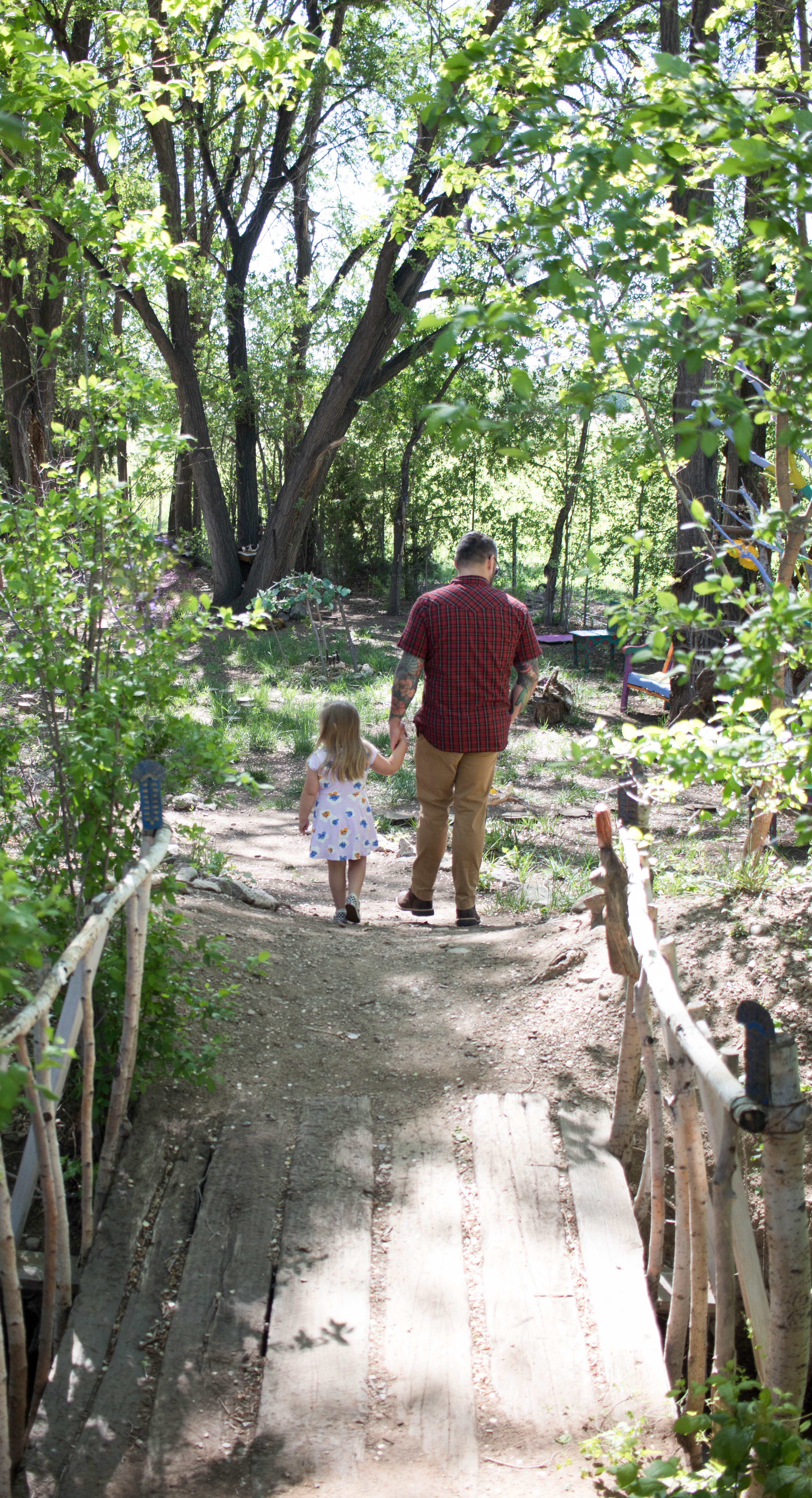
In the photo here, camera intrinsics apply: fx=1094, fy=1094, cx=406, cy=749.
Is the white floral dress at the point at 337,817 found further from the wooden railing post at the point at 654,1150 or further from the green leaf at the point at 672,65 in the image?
the green leaf at the point at 672,65

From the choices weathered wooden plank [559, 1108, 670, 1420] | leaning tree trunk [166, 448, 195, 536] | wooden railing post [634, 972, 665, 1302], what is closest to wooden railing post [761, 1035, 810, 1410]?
weathered wooden plank [559, 1108, 670, 1420]

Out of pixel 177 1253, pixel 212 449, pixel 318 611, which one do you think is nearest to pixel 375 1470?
pixel 177 1253

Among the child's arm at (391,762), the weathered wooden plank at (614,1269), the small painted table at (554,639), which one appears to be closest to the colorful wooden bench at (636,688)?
the small painted table at (554,639)

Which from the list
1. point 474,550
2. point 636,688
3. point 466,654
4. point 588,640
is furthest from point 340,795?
point 588,640

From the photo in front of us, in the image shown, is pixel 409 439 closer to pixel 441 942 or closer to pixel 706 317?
pixel 441 942

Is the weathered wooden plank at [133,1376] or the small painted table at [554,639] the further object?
the small painted table at [554,639]

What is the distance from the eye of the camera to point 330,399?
47.9ft

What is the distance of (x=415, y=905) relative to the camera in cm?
596

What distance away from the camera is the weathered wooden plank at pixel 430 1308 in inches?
90.7

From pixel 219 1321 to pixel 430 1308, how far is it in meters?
0.50

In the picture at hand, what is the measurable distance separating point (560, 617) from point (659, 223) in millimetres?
16306

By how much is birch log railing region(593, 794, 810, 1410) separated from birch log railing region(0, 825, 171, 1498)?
120 cm

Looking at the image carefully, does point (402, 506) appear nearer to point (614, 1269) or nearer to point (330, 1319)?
point (614, 1269)

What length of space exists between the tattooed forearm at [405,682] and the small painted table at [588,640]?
339 inches
